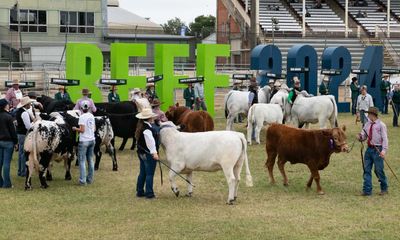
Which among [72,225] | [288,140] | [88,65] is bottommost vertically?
[72,225]

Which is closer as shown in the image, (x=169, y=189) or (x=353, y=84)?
(x=169, y=189)

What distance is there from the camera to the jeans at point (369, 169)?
488 inches

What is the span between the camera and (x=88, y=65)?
23547 millimetres

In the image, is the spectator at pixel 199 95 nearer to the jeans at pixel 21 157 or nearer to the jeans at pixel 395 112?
the jeans at pixel 395 112

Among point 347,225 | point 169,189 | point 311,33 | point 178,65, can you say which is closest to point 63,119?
point 169,189

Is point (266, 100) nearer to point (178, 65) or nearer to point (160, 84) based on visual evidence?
point (160, 84)

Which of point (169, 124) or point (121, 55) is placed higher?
point (121, 55)

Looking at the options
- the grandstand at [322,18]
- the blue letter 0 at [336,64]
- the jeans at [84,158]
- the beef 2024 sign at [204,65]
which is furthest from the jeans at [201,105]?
the grandstand at [322,18]

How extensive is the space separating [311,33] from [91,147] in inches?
1365

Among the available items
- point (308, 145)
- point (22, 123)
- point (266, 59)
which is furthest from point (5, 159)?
point (266, 59)

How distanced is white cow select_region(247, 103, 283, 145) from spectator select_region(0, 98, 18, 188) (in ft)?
24.6

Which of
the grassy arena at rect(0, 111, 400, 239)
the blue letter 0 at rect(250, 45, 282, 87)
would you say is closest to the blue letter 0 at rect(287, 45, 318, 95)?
the blue letter 0 at rect(250, 45, 282, 87)

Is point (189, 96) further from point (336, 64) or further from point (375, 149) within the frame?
point (375, 149)

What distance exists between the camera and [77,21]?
4834cm
